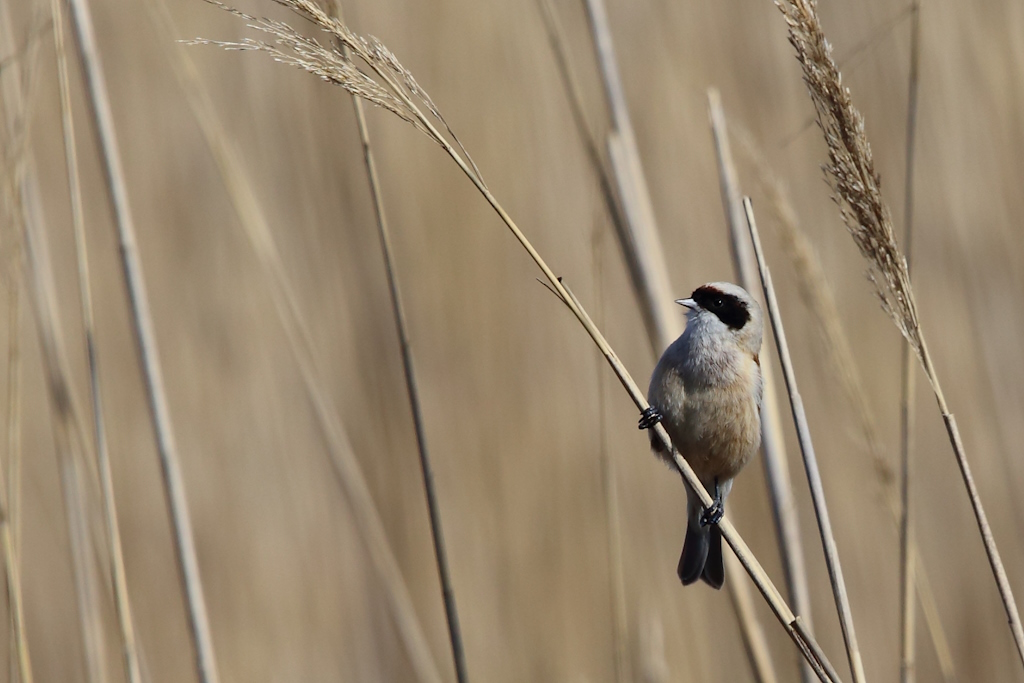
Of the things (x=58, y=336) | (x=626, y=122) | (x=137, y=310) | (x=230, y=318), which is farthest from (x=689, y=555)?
(x=230, y=318)

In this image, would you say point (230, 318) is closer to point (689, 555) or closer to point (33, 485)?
point (33, 485)

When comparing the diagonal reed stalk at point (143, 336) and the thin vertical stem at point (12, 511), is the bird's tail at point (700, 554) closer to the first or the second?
the diagonal reed stalk at point (143, 336)

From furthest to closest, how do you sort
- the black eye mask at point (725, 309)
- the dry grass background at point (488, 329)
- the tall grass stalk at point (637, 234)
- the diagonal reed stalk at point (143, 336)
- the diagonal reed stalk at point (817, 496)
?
1. the dry grass background at point (488, 329)
2. the black eye mask at point (725, 309)
3. the tall grass stalk at point (637, 234)
4. the diagonal reed stalk at point (143, 336)
5. the diagonal reed stalk at point (817, 496)

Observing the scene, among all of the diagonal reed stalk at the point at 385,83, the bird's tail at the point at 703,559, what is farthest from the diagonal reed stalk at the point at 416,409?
the bird's tail at the point at 703,559

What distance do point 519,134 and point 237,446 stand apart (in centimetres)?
147

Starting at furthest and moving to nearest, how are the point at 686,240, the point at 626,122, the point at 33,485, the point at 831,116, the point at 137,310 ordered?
the point at 686,240
the point at 33,485
the point at 626,122
the point at 137,310
the point at 831,116

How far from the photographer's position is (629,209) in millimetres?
1763

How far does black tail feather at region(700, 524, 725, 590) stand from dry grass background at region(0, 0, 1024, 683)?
1.08 m

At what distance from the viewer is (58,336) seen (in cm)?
184

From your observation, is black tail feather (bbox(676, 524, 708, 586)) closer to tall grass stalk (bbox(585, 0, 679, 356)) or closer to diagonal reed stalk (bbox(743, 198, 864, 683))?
tall grass stalk (bbox(585, 0, 679, 356))

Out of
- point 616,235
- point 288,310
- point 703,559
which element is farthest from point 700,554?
point 288,310

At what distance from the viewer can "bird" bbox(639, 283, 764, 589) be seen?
1797 millimetres

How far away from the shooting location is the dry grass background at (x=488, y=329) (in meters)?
2.99

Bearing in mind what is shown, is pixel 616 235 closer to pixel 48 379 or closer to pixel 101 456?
pixel 101 456
